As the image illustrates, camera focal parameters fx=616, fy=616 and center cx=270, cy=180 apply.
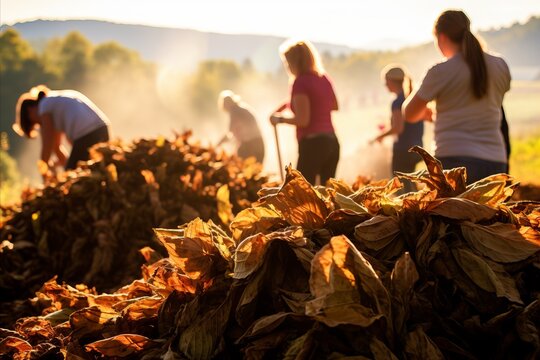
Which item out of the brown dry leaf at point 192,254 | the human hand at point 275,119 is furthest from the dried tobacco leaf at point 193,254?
the human hand at point 275,119

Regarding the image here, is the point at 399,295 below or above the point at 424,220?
below

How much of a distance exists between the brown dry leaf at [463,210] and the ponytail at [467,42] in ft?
8.83

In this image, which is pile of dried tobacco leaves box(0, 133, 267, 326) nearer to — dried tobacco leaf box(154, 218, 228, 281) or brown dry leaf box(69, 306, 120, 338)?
brown dry leaf box(69, 306, 120, 338)

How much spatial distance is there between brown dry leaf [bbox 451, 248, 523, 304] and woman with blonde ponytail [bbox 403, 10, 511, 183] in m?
2.65

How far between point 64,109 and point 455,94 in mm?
3899

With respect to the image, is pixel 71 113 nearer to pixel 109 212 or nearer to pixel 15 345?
pixel 109 212

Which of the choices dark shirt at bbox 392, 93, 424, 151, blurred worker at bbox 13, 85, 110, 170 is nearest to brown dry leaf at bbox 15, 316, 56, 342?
blurred worker at bbox 13, 85, 110, 170

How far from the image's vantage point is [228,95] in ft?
29.9

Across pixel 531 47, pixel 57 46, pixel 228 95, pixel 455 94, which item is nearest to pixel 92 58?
pixel 57 46

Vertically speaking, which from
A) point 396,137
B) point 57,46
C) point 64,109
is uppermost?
point 57,46

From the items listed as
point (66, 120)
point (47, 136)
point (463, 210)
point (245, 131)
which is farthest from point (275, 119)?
point (463, 210)

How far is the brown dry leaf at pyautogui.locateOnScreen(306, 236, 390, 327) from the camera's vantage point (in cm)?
112

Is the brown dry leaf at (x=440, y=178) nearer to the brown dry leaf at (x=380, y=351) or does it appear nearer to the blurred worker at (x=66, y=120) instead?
the brown dry leaf at (x=380, y=351)

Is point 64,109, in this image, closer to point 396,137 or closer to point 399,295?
point 396,137
